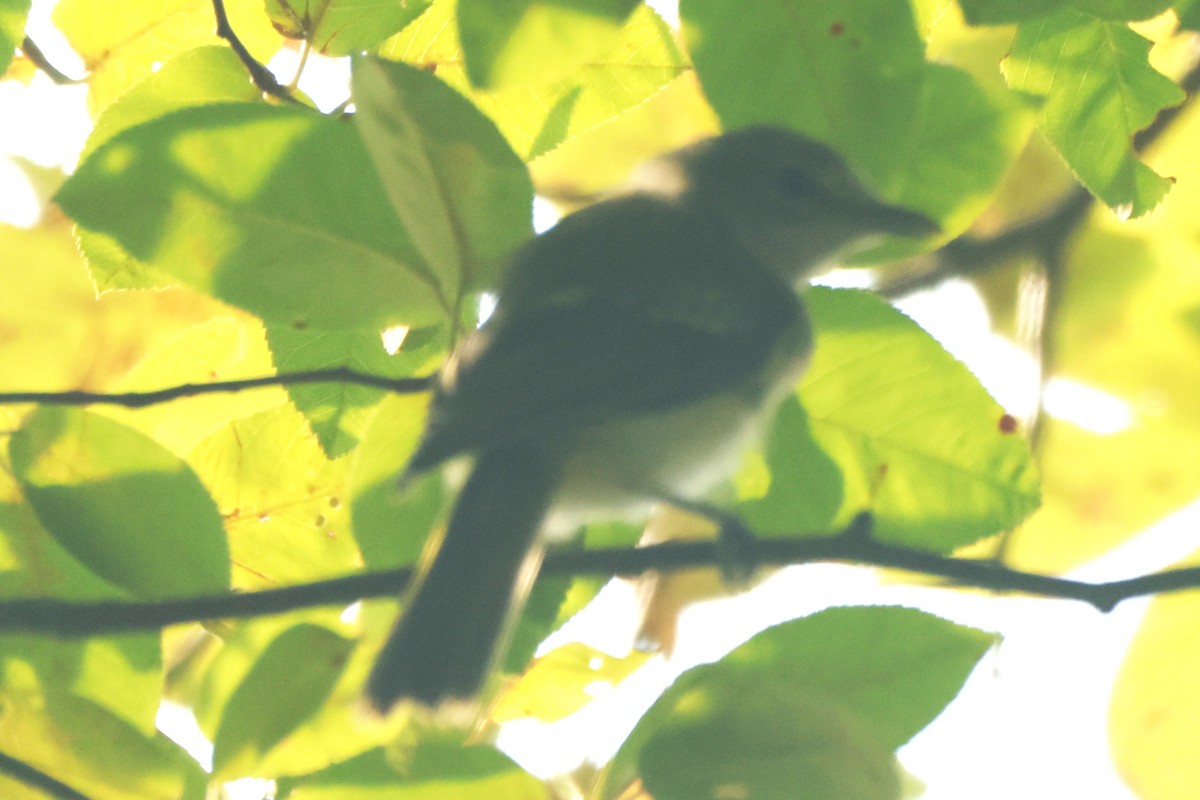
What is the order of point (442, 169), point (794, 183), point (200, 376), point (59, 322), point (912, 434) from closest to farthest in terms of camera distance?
point (442, 169)
point (912, 434)
point (200, 376)
point (59, 322)
point (794, 183)

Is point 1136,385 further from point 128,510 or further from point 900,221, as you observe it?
point 128,510

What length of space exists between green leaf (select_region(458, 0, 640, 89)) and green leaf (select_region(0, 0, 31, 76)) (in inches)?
18.2

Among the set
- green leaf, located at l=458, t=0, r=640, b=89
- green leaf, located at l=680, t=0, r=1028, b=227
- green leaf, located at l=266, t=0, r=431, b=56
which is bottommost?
green leaf, located at l=680, t=0, r=1028, b=227

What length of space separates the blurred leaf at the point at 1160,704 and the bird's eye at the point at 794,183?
999mm

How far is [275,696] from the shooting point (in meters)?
1.24

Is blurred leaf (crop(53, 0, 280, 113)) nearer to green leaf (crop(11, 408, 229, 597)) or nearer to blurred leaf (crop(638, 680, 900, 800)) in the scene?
green leaf (crop(11, 408, 229, 597))

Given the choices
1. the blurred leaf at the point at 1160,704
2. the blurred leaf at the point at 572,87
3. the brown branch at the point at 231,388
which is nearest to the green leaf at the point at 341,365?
the brown branch at the point at 231,388

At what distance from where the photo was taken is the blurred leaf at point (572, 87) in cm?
139

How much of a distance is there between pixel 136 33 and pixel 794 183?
119cm

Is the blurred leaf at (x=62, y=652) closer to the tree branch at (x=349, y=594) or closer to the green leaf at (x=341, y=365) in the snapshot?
the tree branch at (x=349, y=594)

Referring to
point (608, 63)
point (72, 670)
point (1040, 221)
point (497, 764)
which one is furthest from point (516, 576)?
point (1040, 221)

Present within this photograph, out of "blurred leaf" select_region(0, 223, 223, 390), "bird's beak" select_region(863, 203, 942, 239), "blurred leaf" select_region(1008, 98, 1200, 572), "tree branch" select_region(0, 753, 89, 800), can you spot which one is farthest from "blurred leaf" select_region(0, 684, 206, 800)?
"blurred leaf" select_region(1008, 98, 1200, 572)

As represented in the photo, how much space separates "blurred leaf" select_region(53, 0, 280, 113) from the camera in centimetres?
150

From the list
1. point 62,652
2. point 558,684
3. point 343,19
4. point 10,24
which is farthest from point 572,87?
point 62,652
